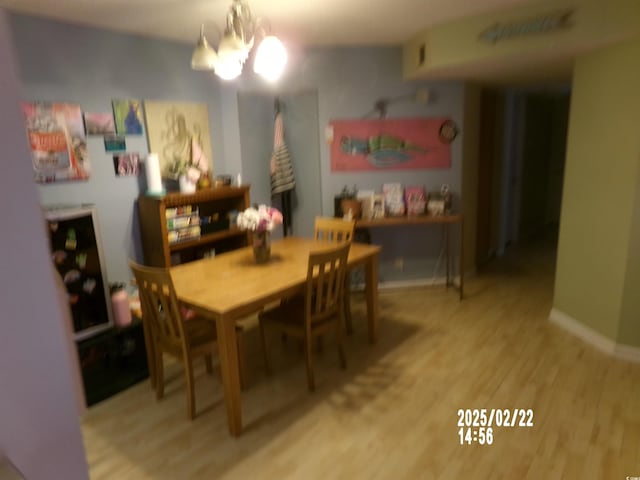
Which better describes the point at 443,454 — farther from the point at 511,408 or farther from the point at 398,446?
the point at 511,408

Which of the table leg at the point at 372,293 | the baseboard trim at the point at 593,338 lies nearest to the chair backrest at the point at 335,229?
the table leg at the point at 372,293

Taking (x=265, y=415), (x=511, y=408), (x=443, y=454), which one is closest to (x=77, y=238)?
(x=265, y=415)

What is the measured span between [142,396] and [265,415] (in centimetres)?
85

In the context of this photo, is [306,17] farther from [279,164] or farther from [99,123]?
[99,123]

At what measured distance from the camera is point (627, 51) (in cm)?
256

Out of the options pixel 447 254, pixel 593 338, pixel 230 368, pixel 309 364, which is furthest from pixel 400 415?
pixel 447 254

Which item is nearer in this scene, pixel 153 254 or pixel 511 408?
pixel 511 408

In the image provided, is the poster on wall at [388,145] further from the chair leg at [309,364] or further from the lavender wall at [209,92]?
the chair leg at [309,364]

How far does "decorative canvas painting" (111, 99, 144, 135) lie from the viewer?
9.98 feet

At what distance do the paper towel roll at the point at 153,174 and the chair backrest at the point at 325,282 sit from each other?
4.83 ft

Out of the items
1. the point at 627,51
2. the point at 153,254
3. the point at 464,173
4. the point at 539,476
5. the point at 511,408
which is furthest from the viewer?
the point at 464,173

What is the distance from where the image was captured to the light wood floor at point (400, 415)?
2008 millimetres

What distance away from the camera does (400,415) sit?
2.36m
